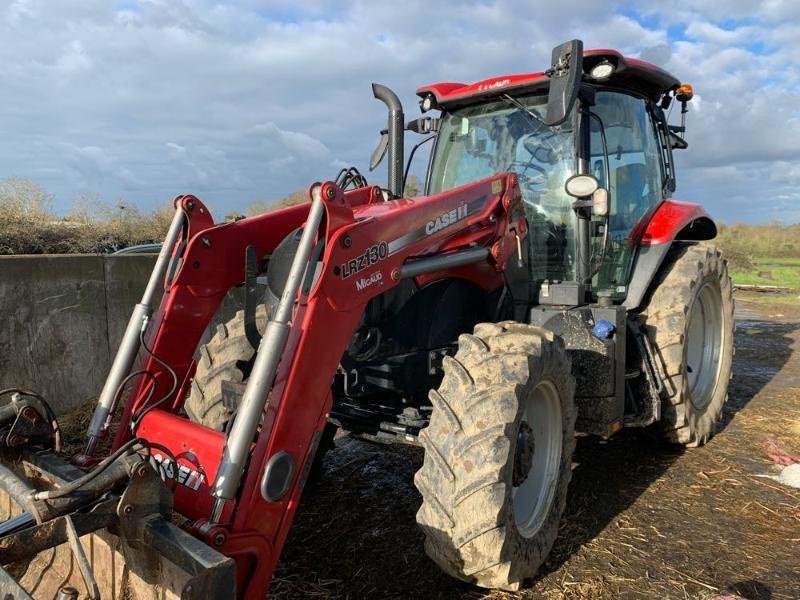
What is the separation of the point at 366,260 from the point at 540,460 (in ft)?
4.66

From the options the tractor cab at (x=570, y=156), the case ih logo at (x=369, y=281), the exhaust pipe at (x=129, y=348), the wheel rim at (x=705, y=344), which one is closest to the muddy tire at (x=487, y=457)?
the case ih logo at (x=369, y=281)

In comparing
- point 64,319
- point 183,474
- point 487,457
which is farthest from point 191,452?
point 64,319

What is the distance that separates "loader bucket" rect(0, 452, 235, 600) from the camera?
75.2 inches

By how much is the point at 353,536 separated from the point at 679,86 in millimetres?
4164

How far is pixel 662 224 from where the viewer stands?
469 centimetres

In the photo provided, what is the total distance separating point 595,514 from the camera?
3748 millimetres

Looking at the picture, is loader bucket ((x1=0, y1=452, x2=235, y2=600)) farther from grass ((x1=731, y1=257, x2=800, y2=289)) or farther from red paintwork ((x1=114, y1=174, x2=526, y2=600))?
grass ((x1=731, y1=257, x2=800, y2=289))

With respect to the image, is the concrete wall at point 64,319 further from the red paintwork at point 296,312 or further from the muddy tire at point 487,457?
the muddy tire at point 487,457

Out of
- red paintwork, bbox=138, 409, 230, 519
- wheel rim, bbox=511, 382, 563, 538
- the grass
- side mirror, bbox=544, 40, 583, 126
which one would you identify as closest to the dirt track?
wheel rim, bbox=511, 382, 563, 538

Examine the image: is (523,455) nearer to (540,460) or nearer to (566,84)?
(540,460)

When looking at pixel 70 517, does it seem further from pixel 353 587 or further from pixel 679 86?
pixel 679 86

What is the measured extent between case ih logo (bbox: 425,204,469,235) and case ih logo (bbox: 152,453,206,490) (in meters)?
1.52

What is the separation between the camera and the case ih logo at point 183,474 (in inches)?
101

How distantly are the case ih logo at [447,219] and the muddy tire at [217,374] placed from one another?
114 cm
